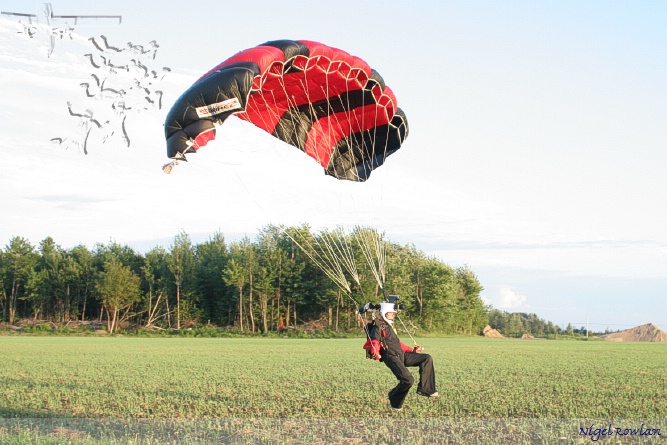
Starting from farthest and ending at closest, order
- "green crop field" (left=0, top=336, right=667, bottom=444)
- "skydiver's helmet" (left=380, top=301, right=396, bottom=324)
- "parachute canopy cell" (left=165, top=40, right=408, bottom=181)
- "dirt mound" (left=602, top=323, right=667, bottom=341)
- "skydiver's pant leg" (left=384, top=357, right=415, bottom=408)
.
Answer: "dirt mound" (left=602, top=323, right=667, bottom=341), "skydiver's helmet" (left=380, top=301, right=396, bottom=324), "skydiver's pant leg" (left=384, top=357, right=415, bottom=408), "parachute canopy cell" (left=165, top=40, right=408, bottom=181), "green crop field" (left=0, top=336, right=667, bottom=444)

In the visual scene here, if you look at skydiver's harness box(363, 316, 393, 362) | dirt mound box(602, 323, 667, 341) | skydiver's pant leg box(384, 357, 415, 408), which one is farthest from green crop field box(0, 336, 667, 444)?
dirt mound box(602, 323, 667, 341)

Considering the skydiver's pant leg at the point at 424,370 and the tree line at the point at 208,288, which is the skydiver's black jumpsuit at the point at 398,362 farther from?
the tree line at the point at 208,288

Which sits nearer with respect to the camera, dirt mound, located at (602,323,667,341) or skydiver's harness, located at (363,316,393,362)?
skydiver's harness, located at (363,316,393,362)

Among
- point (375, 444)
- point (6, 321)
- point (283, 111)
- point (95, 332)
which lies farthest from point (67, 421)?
point (6, 321)

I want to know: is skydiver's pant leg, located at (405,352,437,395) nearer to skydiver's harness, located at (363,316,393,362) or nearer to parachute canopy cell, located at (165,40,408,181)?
skydiver's harness, located at (363,316,393,362)

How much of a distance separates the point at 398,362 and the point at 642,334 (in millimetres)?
71643

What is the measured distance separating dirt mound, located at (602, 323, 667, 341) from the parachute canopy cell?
6377 centimetres

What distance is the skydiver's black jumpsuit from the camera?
10.1m

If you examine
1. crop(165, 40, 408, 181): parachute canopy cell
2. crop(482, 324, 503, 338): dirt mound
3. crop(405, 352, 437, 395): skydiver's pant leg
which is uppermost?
crop(165, 40, 408, 181): parachute canopy cell

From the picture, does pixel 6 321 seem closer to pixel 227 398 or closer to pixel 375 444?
pixel 227 398

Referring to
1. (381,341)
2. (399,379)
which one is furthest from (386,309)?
(399,379)

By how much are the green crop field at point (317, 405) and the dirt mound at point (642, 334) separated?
2165 inches

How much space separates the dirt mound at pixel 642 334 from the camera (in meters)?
70.9

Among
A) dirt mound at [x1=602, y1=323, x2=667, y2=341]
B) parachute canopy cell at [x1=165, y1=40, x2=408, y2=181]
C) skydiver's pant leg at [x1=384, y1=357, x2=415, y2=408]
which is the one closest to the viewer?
parachute canopy cell at [x1=165, y1=40, x2=408, y2=181]
